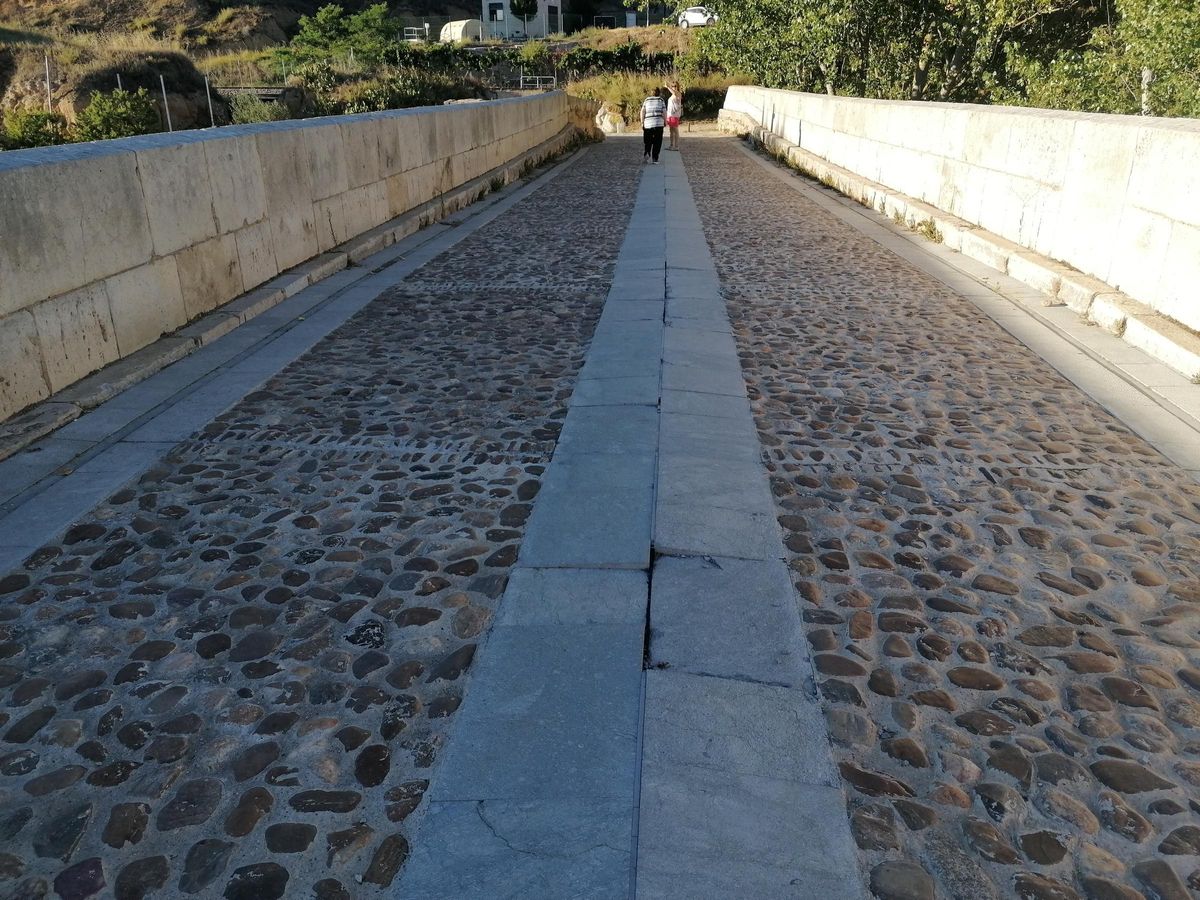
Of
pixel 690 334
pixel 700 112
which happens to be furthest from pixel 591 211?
pixel 700 112

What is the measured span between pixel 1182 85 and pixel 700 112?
81.6 ft

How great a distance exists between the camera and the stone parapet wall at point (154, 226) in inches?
178

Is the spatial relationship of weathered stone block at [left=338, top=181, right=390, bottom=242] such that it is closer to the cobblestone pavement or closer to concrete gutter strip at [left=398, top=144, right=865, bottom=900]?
the cobblestone pavement

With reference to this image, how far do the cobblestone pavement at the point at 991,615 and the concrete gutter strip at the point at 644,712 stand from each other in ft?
0.49

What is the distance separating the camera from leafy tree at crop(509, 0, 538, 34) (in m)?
75.5

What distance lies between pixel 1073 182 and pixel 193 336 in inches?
272

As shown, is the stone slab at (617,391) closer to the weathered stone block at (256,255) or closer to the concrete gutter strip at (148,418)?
the concrete gutter strip at (148,418)

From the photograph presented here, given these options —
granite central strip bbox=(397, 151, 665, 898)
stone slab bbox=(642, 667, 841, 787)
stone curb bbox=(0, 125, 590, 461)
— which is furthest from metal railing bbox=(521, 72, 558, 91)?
stone slab bbox=(642, 667, 841, 787)

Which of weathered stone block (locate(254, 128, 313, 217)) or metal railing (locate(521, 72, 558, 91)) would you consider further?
metal railing (locate(521, 72, 558, 91))

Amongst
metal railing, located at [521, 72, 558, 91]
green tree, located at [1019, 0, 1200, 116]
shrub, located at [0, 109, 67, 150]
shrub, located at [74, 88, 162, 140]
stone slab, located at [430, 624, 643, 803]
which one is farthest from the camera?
metal railing, located at [521, 72, 558, 91]

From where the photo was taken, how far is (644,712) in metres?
2.56

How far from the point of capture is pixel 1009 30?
63.2 feet

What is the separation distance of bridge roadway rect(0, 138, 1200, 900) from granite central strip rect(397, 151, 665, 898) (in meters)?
0.01

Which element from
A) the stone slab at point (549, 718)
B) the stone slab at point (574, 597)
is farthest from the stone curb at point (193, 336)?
the stone slab at point (549, 718)
